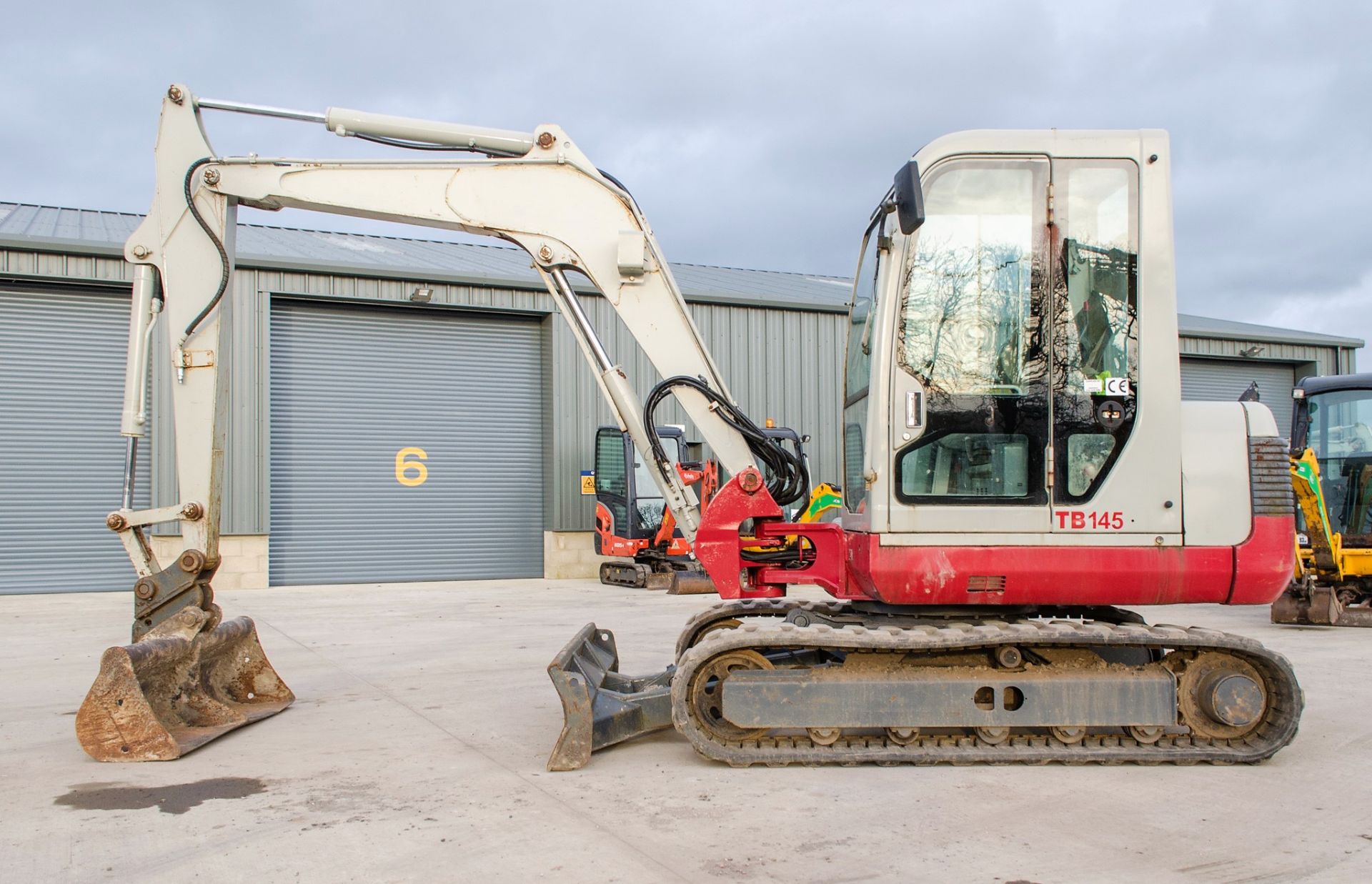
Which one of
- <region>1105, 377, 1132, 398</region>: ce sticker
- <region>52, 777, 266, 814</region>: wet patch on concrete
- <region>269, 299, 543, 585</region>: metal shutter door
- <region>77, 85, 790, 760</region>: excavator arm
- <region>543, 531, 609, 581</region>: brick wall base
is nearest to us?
<region>52, 777, 266, 814</region>: wet patch on concrete

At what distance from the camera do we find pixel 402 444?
779 inches

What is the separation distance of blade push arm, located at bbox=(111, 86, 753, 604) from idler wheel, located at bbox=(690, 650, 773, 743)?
0.90m

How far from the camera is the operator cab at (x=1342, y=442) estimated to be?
12594 mm

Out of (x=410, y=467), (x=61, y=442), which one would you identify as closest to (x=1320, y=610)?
(x=410, y=467)

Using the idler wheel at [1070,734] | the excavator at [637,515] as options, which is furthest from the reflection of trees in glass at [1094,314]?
the excavator at [637,515]

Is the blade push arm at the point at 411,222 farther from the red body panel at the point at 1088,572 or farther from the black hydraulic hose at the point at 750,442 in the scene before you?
the red body panel at the point at 1088,572

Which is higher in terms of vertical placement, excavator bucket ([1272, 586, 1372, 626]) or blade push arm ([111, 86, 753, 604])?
blade push arm ([111, 86, 753, 604])

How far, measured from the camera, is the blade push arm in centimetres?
630

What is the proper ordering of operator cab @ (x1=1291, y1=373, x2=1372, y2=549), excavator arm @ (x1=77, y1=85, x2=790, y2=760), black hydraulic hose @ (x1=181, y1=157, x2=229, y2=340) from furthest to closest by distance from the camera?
operator cab @ (x1=1291, y1=373, x2=1372, y2=549), black hydraulic hose @ (x1=181, y1=157, x2=229, y2=340), excavator arm @ (x1=77, y1=85, x2=790, y2=760)

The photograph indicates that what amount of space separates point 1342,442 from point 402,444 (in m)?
14.8

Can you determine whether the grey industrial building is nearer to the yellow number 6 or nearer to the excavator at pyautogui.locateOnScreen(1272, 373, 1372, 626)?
the yellow number 6

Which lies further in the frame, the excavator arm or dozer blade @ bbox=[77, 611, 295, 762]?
the excavator arm

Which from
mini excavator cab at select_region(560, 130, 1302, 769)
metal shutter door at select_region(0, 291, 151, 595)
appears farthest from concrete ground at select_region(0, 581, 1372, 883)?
metal shutter door at select_region(0, 291, 151, 595)

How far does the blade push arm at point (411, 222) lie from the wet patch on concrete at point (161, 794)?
158cm
